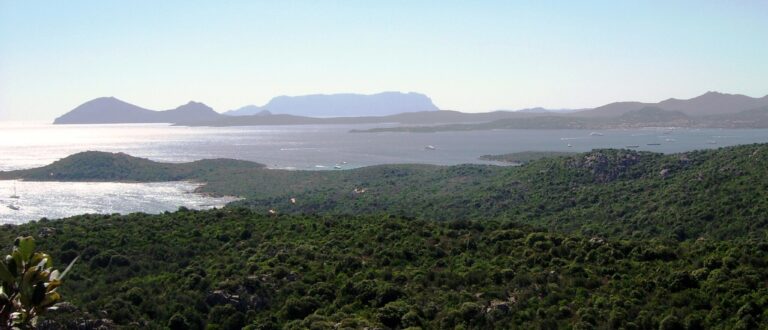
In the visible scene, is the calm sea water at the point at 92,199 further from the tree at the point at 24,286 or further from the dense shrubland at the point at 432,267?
the tree at the point at 24,286

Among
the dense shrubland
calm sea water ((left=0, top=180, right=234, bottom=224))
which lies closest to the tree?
the dense shrubland

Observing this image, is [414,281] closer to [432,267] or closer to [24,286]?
[432,267]

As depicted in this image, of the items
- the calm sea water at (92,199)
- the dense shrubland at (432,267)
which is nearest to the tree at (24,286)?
the dense shrubland at (432,267)

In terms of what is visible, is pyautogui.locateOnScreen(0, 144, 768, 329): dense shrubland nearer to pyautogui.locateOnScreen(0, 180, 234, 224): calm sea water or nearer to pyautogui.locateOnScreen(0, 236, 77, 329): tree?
pyautogui.locateOnScreen(0, 236, 77, 329): tree

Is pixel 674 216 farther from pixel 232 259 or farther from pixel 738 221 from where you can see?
pixel 232 259

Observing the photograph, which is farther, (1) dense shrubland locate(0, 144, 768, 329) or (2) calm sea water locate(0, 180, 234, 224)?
(2) calm sea water locate(0, 180, 234, 224)

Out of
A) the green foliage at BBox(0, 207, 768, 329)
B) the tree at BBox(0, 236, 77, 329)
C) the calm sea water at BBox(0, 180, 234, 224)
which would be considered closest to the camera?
the tree at BBox(0, 236, 77, 329)

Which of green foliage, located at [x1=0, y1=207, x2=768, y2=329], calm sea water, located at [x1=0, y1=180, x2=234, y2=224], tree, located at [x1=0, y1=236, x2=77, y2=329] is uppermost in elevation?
tree, located at [x1=0, y1=236, x2=77, y2=329]

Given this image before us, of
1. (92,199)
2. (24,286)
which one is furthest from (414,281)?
(92,199)
